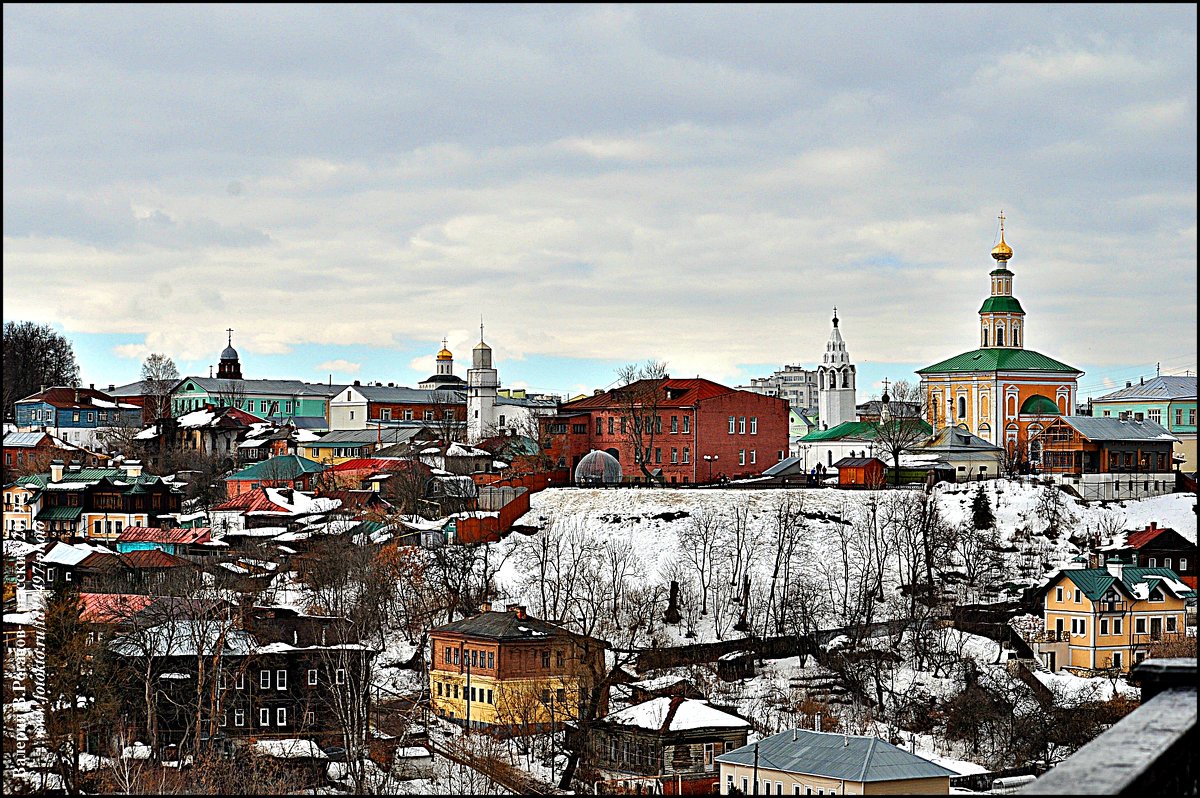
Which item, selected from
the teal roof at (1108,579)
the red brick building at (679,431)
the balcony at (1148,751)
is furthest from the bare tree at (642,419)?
the balcony at (1148,751)

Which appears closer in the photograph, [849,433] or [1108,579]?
[1108,579]

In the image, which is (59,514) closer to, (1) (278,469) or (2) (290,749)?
(1) (278,469)

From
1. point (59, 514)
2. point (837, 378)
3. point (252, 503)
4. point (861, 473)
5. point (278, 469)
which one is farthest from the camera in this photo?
point (837, 378)

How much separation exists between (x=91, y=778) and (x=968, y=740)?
14.2m

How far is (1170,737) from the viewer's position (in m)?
3.01

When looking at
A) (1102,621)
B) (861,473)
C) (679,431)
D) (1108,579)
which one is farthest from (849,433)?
(1102,621)

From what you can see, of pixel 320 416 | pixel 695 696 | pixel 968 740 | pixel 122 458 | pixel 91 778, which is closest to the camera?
pixel 91 778

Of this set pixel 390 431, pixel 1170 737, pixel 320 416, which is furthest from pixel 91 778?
pixel 320 416

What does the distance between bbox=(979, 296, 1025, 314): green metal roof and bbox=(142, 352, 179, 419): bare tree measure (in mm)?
33015

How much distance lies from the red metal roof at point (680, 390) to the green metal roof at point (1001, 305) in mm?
11505

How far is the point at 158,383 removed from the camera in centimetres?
6944

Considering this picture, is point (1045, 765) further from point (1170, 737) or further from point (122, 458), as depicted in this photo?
point (122, 458)

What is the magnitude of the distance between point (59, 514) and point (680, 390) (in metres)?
18.9

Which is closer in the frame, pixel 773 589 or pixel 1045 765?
pixel 1045 765
